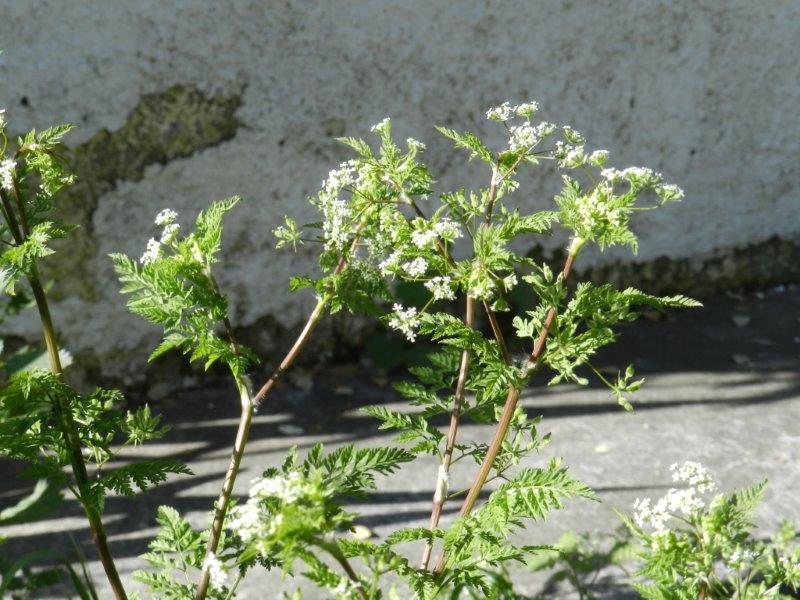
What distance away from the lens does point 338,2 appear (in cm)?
369

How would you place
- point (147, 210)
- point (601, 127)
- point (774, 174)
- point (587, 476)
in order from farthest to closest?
point (774, 174) → point (601, 127) → point (147, 210) → point (587, 476)

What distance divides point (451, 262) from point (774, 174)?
366cm

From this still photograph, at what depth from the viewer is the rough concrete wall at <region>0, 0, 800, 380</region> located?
347 cm

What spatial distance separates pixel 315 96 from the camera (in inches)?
149

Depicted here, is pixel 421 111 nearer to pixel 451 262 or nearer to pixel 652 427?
pixel 652 427

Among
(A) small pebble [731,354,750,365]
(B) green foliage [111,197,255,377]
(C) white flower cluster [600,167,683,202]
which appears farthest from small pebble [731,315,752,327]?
(B) green foliage [111,197,255,377]

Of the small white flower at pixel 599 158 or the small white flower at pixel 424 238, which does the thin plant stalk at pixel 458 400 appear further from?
the small white flower at pixel 599 158

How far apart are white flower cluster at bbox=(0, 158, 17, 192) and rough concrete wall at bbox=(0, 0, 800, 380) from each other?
2.05m

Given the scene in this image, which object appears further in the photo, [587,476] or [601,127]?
[601,127]

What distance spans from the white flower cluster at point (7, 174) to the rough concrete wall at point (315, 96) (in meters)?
2.05

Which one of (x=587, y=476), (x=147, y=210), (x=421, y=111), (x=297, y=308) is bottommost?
(x=587, y=476)

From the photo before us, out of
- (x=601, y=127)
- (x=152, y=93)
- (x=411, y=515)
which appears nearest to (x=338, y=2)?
(x=152, y=93)

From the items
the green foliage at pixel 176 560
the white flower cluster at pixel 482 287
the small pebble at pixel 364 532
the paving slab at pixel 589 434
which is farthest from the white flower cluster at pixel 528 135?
the small pebble at pixel 364 532

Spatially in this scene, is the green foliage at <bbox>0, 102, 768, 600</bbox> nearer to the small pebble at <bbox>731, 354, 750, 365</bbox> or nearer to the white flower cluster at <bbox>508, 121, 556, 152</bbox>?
the white flower cluster at <bbox>508, 121, 556, 152</bbox>
